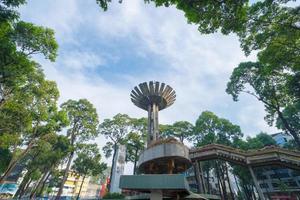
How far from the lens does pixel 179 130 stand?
3197 centimetres

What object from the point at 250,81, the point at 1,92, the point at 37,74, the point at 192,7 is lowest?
the point at 1,92

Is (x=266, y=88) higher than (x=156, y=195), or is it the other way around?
(x=266, y=88)

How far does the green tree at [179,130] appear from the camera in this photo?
31.7 m

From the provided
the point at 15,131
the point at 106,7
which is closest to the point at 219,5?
the point at 106,7

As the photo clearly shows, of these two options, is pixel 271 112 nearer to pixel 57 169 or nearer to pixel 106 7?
pixel 106 7

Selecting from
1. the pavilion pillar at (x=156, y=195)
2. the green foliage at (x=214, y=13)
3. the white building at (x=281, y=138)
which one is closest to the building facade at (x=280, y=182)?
the white building at (x=281, y=138)

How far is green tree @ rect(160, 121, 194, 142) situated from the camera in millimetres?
31672

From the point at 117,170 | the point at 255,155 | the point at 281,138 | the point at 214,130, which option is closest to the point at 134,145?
the point at 117,170

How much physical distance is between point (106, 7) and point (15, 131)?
46.7ft

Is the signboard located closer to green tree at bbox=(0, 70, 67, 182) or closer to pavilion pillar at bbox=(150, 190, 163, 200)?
green tree at bbox=(0, 70, 67, 182)

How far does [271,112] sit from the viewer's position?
21766 millimetres

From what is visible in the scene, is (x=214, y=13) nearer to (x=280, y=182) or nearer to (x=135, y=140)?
(x=135, y=140)

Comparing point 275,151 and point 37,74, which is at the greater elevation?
point 37,74

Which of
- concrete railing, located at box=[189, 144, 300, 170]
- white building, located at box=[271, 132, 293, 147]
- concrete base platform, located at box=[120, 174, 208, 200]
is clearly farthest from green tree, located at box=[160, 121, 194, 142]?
white building, located at box=[271, 132, 293, 147]
